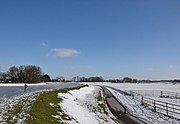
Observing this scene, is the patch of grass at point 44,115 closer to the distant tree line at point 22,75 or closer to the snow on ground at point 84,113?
the snow on ground at point 84,113

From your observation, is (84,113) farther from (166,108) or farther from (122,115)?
(166,108)

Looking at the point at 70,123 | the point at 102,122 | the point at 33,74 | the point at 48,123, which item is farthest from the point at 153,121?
the point at 33,74

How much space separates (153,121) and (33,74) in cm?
14098

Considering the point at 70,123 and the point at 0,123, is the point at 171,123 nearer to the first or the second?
the point at 70,123

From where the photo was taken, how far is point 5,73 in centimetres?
15850

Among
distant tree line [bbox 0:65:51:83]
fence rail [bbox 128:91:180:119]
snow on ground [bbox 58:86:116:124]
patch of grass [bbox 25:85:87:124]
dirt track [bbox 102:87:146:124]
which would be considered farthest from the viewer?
distant tree line [bbox 0:65:51:83]

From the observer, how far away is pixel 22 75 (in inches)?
6304

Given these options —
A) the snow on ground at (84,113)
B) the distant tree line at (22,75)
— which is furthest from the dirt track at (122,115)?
the distant tree line at (22,75)

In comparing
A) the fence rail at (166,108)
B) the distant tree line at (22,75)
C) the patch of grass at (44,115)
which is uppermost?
the distant tree line at (22,75)

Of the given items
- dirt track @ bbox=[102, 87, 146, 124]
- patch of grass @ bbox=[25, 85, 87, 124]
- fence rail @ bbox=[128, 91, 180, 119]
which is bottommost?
dirt track @ bbox=[102, 87, 146, 124]

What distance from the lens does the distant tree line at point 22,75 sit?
15412cm

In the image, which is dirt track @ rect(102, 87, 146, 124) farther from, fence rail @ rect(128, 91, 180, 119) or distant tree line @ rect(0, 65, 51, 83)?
distant tree line @ rect(0, 65, 51, 83)

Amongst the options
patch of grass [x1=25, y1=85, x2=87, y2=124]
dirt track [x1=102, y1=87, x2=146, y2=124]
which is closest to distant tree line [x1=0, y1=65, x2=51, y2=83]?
dirt track [x1=102, y1=87, x2=146, y2=124]

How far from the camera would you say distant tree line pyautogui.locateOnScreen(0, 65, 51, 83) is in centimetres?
15412
